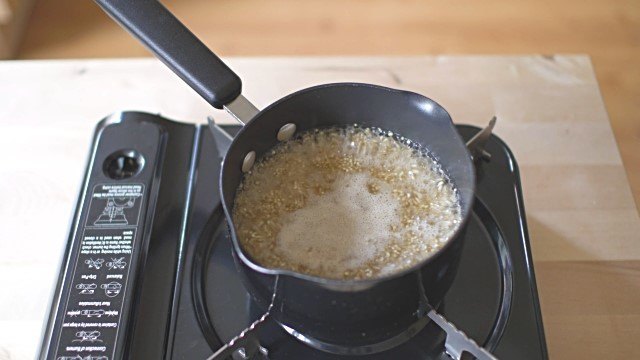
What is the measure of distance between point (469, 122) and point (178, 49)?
39 centimetres

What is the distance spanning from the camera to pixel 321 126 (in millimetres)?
684

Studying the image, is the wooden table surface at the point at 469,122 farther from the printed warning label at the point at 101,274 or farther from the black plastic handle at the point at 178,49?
the black plastic handle at the point at 178,49

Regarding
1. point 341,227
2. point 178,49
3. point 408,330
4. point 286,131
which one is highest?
point 178,49

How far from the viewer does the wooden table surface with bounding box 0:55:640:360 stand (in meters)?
0.70

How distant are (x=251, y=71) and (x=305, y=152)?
249 mm

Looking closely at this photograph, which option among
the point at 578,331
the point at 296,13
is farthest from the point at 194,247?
the point at 296,13

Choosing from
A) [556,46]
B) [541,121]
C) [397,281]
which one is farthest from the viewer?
[556,46]

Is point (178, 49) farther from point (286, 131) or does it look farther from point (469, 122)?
point (469, 122)

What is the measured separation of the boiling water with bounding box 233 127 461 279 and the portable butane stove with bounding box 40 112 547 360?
0.16 feet

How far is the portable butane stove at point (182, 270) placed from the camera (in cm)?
62

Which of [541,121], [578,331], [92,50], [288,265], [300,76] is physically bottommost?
[578,331]

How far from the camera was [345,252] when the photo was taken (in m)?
0.61

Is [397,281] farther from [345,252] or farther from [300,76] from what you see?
[300,76]

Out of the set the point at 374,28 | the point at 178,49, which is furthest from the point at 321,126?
the point at 374,28
